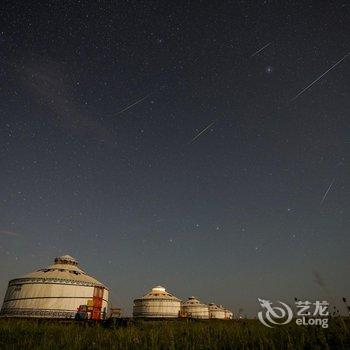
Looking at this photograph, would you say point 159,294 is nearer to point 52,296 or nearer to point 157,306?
point 157,306

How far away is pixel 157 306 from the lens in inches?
2090

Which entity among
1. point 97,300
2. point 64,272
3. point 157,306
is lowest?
point 97,300

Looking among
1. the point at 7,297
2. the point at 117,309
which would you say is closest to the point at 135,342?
the point at 117,309

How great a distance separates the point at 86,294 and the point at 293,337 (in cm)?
3658

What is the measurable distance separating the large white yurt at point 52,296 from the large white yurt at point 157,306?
16363 millimetres

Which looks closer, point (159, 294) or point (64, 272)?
point (64, 272)

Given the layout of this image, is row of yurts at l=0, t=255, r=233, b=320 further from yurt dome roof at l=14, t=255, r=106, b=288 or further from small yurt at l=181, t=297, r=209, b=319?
small yurt at l=181, t=297, r=209, b=319

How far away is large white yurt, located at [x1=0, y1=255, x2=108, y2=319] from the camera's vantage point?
111 ft

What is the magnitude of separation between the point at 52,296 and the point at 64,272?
14.7ft

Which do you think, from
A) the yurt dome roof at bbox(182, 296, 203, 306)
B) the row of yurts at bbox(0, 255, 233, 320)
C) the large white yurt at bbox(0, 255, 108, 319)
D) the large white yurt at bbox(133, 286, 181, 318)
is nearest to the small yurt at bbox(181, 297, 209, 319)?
the yurt dome roof at bbox(182, 296, 203, 306)

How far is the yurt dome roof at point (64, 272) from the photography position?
1442 inches

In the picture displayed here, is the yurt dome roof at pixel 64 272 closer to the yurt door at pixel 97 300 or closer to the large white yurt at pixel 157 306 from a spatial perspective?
the yurt door at pixel 97 300

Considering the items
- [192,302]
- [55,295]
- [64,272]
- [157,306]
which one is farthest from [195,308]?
[55,295]

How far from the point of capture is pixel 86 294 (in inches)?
1452
